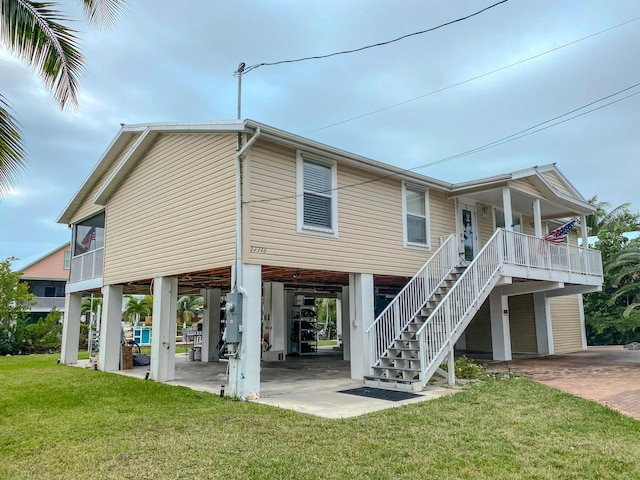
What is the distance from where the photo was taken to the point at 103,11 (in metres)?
6.83

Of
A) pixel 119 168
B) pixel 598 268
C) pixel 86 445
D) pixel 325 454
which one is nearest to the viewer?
pixel 325 454

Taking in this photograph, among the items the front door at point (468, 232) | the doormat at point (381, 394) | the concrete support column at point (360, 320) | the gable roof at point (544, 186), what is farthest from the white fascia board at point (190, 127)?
the front door at point (468, 232)

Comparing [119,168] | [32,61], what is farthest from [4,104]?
[119,168]

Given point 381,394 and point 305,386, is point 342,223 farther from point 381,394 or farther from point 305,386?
point 381,394

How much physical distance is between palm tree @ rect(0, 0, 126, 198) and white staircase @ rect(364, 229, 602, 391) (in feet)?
24.1

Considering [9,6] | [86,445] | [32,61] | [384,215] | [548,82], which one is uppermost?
[548,82]

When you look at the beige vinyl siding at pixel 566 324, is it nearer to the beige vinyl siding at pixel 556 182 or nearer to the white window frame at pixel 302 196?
the beige vinyl siding at pixel 556 182

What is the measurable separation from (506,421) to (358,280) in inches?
209

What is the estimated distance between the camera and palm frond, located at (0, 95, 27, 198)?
616cm

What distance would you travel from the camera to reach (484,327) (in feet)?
59.9

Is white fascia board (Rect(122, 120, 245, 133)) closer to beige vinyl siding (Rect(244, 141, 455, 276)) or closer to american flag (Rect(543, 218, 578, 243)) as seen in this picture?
beige vinyl siding (Rect(244, 141, 455, 276))

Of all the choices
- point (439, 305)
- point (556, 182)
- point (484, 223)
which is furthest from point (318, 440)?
point (556, 182)

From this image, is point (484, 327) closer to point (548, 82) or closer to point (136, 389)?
point (548, 82)

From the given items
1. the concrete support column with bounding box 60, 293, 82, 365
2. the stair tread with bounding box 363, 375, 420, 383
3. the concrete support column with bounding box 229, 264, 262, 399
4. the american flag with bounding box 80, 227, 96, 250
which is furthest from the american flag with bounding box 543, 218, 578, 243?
the concrete support column with bounding box 60, 293, 82, 365
